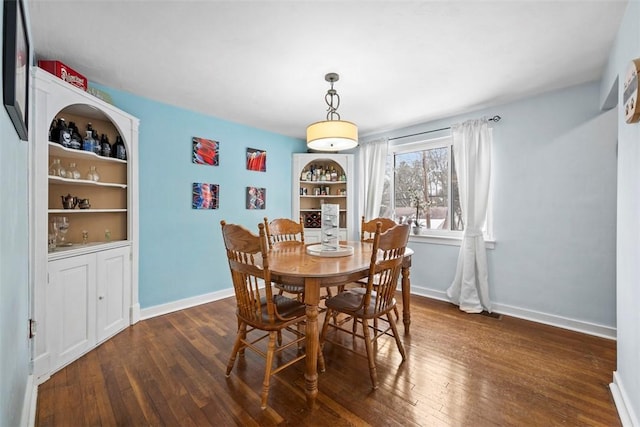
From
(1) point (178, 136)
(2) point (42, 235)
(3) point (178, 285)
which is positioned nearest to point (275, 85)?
(1) point (178, 136)

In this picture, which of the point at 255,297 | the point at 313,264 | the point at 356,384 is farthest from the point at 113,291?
the point at 356,384

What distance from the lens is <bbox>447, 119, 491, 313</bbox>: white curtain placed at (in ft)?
10.2

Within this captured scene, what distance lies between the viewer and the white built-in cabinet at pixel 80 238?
1.85 meters

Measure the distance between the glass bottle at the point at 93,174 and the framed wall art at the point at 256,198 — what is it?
1719 mm

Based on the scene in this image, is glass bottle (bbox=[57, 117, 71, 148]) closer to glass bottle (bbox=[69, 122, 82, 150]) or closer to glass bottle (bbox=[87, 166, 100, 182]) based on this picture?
glass bottle (bbox=[69, 122, 82, 150])

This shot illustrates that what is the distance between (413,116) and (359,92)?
1083 millimetres

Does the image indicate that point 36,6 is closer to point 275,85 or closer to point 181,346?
point 275,85

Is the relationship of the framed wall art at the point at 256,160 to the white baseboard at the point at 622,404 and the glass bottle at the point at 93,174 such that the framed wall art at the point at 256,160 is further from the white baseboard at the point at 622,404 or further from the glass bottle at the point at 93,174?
the white baseboard at the point at 622,404

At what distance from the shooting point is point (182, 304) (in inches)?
126

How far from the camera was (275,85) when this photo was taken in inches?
103

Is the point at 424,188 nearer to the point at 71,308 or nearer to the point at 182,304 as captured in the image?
the point at 182,304

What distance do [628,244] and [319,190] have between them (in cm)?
365

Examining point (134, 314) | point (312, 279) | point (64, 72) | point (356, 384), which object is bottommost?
point (356, 384)

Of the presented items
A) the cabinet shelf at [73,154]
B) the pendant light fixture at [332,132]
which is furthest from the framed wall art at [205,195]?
the pendant light fixture at [332,132]
